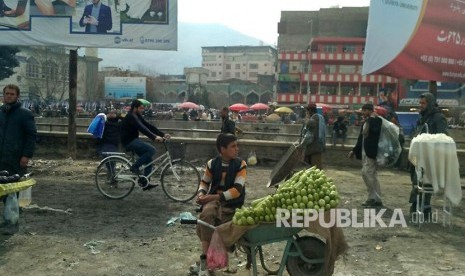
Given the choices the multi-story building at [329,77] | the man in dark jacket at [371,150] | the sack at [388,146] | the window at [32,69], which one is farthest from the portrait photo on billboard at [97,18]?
the multi-story building at [329,77]

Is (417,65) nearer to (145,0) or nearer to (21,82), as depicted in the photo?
(145,0)

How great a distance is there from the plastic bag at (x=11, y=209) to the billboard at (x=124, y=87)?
67.2m

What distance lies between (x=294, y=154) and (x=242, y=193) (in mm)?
3937

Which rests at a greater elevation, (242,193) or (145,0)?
(145,0)

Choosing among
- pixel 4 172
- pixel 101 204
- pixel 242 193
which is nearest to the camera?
pixel 242 193

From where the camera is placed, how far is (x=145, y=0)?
1271 cm

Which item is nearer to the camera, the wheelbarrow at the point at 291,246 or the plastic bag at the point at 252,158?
the wheelbarrow at the point at 291,246

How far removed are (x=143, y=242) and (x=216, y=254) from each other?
1.90 m

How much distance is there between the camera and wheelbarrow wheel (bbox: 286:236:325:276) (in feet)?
13.9

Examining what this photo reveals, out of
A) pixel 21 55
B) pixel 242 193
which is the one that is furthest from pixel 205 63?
pixel 242 193

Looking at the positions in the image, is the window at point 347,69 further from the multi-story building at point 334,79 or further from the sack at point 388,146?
the sack at point 388,146

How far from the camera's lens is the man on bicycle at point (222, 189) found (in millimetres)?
Result: 4312

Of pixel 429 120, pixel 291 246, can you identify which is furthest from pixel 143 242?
pixel 429 120

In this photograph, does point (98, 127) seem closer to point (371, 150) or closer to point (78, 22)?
point (78, 22)
